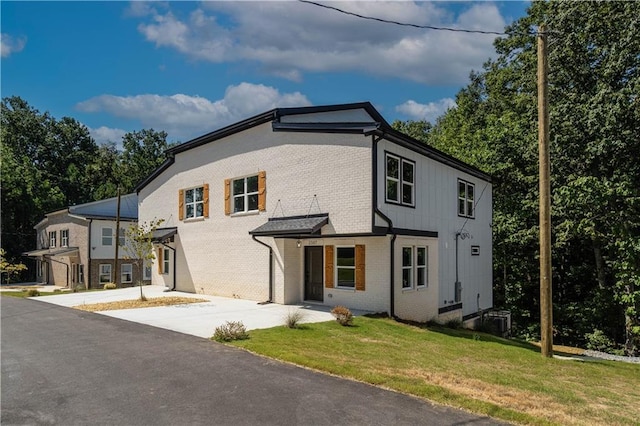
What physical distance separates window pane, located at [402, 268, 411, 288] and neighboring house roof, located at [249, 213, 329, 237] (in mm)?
3516

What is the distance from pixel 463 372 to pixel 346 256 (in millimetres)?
8069

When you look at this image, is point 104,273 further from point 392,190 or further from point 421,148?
point 421,148

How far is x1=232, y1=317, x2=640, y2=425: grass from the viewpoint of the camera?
21.1ft

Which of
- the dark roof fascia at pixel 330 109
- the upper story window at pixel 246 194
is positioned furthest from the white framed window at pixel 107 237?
the dark roof fascia at pixel 330 109

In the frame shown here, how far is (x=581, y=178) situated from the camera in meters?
19.6

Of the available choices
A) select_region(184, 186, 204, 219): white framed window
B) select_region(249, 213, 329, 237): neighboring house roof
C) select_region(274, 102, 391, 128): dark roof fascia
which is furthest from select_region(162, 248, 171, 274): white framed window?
select_region(274, 102, 391, 128): dark roof fascia

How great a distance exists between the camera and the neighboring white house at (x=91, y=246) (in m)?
35.5

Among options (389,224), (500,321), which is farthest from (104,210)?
(500,321)

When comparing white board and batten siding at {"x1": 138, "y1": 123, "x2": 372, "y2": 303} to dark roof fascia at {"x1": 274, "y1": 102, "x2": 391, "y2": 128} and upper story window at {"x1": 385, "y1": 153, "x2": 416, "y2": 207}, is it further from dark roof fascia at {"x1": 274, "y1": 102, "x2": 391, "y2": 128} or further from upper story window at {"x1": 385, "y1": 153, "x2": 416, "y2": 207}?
upper story window at {"x1": 385, "y1": 153, "x2": 416, "y2": 207}

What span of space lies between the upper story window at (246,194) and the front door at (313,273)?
2604 mm

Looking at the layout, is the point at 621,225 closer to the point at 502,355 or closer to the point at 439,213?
the point at 439,213

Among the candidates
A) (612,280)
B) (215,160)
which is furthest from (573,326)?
(215,160)

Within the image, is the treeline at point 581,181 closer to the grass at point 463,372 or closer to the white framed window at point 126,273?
the grass at point 463,372

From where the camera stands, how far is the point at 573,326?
960 inches
